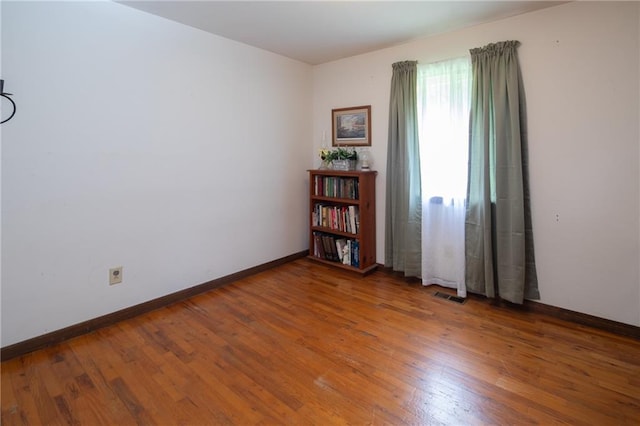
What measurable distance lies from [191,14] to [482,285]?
3.33 meters

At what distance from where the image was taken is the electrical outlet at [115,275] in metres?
2.55

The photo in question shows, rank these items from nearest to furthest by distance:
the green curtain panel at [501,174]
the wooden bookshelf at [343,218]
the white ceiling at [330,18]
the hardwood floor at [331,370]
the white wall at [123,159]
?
the hardwood floor at [331,370] < the white wall at [123,159] < the white ceiling at [330,18] < the green curtain panel at [501,174] < the wooden bookshelf at [343,218]

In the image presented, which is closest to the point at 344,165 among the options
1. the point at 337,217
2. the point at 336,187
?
the point at 336,187

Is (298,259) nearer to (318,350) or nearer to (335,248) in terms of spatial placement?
(335,248)

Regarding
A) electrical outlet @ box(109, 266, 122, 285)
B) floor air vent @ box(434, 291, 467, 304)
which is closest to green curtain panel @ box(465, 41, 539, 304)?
floor air vent @ box(434, 291, 467, 304)

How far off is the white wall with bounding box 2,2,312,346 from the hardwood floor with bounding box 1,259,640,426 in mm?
399

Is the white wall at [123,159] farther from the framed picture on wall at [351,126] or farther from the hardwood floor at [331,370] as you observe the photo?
the framed picture on wall at [351,126]

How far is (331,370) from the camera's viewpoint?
1.98m

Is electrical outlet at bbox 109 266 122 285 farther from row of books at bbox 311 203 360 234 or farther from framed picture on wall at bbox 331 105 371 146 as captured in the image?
framed picture on wall at bbox 331 105 371 146

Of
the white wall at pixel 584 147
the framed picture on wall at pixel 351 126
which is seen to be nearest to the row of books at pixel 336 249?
the framed picture on wall at pixel 351 126

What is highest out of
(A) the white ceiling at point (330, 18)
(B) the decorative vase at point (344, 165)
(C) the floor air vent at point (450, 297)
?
(A) the white ceiling at point (330, 18)

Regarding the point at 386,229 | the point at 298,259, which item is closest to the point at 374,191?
the point at 386,229

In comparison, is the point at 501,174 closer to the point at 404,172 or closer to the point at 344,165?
the point at 404,172

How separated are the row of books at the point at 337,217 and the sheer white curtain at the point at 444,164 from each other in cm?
74
